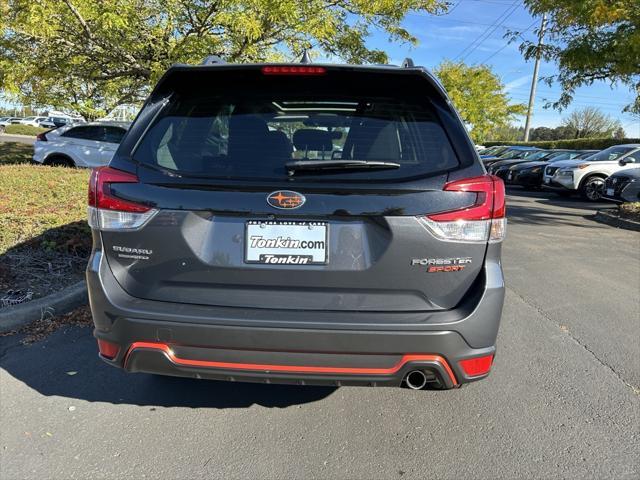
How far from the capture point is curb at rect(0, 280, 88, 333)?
3996mm

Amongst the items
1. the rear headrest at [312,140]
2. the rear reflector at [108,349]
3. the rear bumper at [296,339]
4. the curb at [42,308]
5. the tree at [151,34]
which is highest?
the tree at [151,34]

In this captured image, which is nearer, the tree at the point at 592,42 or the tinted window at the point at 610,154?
the tree at the point at 592,42

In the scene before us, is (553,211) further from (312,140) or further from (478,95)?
(478,95)

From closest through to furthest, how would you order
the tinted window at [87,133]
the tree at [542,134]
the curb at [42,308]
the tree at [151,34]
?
the curb at [42,308], the tree at [151,34], the tinted window at [87,133], the tree at [542,134]

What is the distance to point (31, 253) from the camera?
5.23 meters

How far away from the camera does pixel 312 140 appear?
2.55 meters

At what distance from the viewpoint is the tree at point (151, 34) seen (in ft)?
27.0

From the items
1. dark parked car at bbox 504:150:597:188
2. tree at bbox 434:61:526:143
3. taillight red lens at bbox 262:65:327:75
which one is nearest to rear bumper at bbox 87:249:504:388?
taillight red lens at bbox 262:65:327:75

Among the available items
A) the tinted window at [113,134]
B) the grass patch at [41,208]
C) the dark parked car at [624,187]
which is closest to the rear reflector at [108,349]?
the grass patch at [41,208]

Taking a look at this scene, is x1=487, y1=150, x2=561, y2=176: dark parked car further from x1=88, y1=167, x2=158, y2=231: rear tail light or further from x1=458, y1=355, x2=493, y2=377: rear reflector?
x1=88, y1=167, x2=158, y2=231: rear tail light

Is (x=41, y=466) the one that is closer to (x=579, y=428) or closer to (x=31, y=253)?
(x=579, y=428)

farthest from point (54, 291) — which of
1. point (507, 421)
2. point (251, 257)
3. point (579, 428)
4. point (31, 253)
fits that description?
point (579, 428)

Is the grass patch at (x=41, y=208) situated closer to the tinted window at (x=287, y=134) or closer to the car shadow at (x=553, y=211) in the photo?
the tinted window at (x=287, y=134)

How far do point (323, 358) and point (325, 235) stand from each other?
560 millimetres
